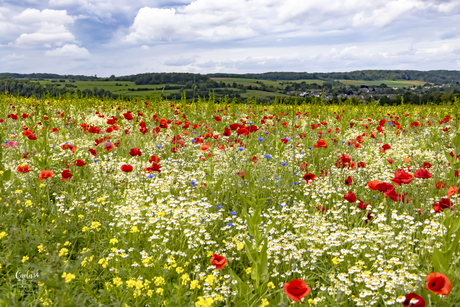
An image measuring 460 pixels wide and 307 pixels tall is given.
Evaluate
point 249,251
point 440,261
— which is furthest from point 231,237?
point 440,261

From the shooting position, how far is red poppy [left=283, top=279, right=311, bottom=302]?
161 centimetres

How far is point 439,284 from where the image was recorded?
5.38 feet

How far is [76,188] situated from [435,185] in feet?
16.9

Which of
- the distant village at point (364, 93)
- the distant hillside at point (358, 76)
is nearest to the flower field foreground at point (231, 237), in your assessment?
the distant village at point (364, 93)

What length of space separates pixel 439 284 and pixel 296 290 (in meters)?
0.81

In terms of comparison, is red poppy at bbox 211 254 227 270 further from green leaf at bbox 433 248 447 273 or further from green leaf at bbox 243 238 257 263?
green leaf at bbox 433 248 447 273

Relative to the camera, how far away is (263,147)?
6.98 meters

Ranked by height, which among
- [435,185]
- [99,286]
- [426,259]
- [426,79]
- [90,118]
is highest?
[426,79]

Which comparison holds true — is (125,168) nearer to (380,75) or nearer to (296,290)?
(296,290)

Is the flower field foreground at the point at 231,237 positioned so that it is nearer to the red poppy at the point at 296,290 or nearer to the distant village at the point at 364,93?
the red poppy at the point at 296,290

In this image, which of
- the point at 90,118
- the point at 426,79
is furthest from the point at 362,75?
the point at 90,118

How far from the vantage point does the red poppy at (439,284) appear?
160 centimetres

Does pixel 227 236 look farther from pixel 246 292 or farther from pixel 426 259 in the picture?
pixel 426 259

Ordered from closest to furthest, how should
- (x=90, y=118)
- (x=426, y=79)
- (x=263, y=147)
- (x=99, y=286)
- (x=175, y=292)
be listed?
(x=175, y=292) → (x=99, y=286) → (x=263, y=147) → (x=90, y=118) → (x=426, y=79)
